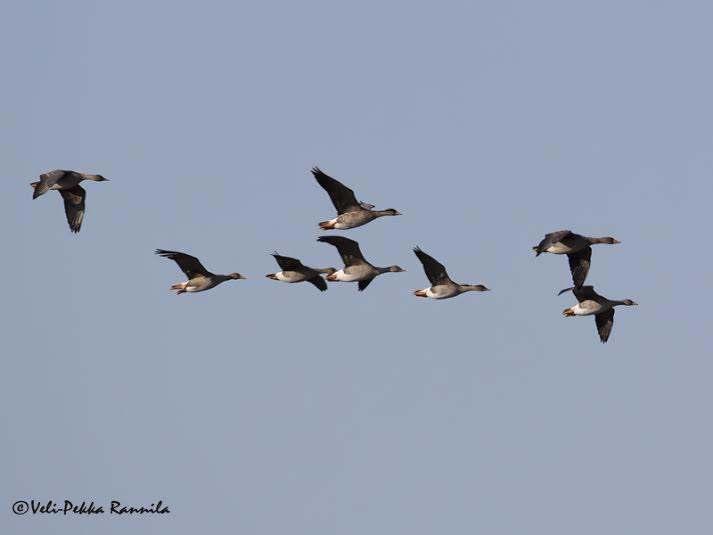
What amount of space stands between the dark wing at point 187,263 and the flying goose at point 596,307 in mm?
9656

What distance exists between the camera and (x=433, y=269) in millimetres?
36656

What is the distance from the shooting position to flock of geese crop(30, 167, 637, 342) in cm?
3497

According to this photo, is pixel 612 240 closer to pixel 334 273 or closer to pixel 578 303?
pixel 578 303

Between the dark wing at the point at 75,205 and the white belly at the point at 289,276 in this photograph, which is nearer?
the white belly at the point at 289,276

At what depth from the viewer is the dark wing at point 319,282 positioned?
38834 mm

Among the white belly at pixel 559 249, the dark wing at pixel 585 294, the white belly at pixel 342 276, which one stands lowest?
the dark wing at pixel 585 294

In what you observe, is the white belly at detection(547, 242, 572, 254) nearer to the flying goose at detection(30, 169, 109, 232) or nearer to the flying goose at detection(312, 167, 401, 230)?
the flying goose at detection(312, 167, 401, 230)

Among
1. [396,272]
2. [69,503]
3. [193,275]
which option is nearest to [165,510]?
[69,503]

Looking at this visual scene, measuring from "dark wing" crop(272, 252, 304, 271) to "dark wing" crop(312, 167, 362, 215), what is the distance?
2963mm

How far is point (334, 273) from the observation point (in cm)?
3728

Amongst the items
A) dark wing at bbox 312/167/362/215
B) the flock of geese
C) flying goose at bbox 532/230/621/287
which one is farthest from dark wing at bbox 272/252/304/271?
flying goose at bbox 532/230/621/287

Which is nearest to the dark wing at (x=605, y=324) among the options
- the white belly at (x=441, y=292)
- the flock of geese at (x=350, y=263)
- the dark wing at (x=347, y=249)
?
the flock of geese at (x=350, y=263)

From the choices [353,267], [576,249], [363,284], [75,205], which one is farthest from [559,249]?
[75,205]

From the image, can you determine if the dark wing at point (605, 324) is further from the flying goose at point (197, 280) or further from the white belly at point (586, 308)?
the flying goose at point (197, 280)
